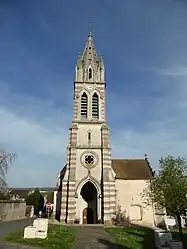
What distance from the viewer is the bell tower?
3036 cm

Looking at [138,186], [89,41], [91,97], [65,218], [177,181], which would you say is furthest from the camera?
[89,41]

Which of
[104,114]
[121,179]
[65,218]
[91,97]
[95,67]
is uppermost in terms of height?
[95,67]

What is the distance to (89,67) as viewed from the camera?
3988cm

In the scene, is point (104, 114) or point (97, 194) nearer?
point (97, 194)

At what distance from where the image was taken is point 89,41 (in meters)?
44.0

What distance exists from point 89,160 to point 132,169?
8.54m

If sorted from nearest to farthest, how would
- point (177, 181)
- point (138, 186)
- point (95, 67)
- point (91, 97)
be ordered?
point (177, 181) → point (138, 186) → point (91, 97) → point (95, 67)

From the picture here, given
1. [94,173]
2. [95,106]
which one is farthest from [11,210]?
[95,106]

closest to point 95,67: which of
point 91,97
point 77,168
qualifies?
point 91,97

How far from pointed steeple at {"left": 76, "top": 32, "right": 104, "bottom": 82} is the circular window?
1252 centimetres

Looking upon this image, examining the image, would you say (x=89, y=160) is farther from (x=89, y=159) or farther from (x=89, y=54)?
(x=89, y=54)

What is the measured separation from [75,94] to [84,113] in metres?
3.44

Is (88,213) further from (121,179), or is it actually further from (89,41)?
(89,41)

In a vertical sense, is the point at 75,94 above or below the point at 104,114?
above
